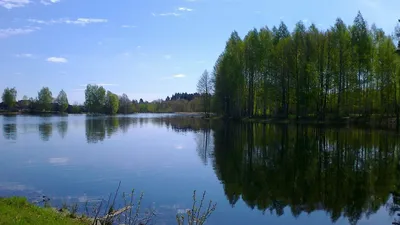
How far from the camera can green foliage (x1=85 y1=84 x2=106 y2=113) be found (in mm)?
173250

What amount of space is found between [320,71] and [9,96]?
15582 cm

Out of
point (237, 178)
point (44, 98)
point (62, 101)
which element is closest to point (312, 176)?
point (237, 178)

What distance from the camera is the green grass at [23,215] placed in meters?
8.59

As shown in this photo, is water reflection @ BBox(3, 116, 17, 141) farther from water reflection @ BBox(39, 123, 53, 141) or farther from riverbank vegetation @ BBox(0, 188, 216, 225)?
riverbank vegetation @ BBox(0, 188, 216, 225)

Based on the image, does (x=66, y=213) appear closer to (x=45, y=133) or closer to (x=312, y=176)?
(x=312, y=176)

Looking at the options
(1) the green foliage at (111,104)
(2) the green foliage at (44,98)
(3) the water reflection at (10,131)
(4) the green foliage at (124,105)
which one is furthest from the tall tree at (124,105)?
(3) the water reflection at (10,131)

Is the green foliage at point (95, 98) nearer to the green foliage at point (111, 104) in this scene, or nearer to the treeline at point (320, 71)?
the green foliage at point (111, 104)

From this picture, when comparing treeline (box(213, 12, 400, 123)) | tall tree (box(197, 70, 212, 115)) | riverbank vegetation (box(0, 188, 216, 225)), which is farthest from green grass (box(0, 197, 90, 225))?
tall tree (box(197, 70, 212, 115))

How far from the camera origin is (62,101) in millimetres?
179375

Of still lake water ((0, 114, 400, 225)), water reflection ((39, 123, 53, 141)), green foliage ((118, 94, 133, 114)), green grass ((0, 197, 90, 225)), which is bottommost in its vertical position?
still lake water ((0, 114, 400, 225))

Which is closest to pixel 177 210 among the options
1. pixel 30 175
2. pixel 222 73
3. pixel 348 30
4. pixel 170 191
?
pixel 170 191

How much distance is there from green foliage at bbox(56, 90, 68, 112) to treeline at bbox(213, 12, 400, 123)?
427ft

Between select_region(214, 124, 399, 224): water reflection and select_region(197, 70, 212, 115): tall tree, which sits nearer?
select_region(214, 124, 399, 224): water reflection

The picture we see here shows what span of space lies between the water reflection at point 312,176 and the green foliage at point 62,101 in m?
166
